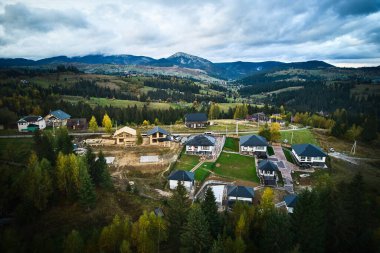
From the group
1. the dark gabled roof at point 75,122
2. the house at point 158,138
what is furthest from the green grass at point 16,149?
the house at point 158,138

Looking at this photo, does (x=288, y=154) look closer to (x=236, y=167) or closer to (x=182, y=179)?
(x=236, y=167)

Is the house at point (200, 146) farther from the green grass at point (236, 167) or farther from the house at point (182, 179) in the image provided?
the house at point (182, 179)

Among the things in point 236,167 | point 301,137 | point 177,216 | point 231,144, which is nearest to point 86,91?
point 231,144

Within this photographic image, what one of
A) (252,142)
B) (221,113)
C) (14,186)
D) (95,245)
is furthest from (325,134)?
(14,186)

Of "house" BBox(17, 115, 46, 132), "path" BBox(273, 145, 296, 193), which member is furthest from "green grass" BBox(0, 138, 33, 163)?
"path" BBox(273, 145, 296, 193)

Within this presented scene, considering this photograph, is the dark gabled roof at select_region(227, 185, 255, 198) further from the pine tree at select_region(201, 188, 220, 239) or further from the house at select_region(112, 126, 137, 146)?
the house at select_region(112, 126, 137, 146)

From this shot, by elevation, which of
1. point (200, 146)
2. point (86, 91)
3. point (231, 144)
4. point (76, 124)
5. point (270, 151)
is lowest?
point (270, 151)
